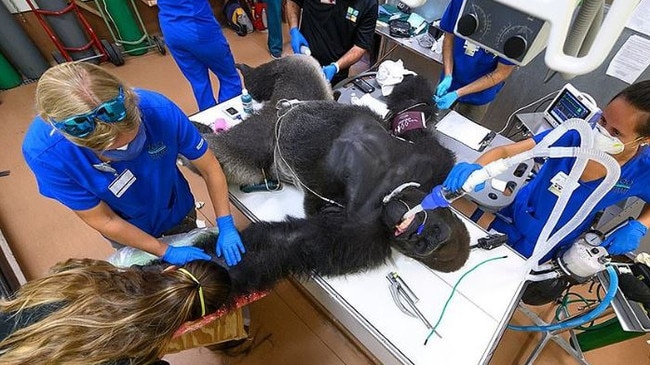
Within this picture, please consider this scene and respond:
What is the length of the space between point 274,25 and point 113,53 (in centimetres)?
162

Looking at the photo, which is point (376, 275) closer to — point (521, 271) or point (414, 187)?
point (414, 187)

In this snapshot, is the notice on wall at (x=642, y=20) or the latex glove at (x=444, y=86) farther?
the latex glove at (x=444, y=86)

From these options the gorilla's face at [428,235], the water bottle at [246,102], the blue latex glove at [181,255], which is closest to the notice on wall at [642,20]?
the gorilla's face at [428,235]

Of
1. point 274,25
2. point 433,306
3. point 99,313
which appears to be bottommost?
point 274,25

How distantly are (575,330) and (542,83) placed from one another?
1.57 meters

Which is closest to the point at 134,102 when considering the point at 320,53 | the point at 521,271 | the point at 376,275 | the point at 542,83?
the point at 376,275

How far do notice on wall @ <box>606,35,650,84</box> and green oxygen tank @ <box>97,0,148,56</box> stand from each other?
3970mm

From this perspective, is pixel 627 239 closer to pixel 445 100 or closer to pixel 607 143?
pixel 607 143

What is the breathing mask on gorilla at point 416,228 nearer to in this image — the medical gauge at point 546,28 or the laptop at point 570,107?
the medical gauge at point 546,28

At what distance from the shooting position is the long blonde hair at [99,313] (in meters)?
0.77

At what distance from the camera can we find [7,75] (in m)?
3.19

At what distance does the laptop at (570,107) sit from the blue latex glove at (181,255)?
1.69 m

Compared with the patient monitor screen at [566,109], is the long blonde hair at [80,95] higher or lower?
higher

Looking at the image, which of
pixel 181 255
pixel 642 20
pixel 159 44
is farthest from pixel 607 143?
pixel 159 44
